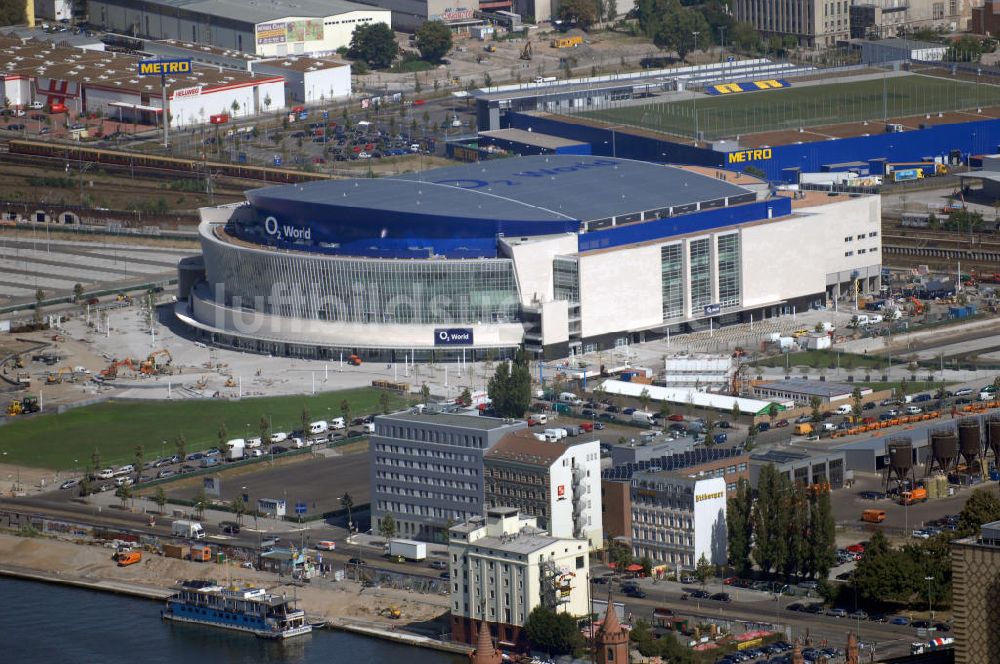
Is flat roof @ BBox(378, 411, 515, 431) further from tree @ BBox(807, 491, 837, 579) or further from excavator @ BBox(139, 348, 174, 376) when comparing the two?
excavator @ BBox(139, 348, 174, 376)

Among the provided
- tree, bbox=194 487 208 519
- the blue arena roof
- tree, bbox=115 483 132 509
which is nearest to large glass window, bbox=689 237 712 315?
the blue arena roof

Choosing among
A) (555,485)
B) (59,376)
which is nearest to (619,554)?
(555,485)

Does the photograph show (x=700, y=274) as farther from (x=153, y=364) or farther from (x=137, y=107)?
(x=137, y=107)

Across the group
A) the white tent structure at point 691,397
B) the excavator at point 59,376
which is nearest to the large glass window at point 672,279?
the white tent structure at point 691,397

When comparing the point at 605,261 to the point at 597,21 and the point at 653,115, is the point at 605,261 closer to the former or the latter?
the point at 653,115

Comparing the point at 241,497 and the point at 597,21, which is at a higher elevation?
the point at 597,21

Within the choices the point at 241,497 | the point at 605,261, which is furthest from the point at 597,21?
the point at 241,497
